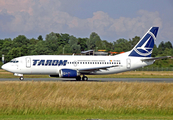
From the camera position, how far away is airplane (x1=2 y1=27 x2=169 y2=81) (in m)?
36.6

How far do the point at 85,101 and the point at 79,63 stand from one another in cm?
1932

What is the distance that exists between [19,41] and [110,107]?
15117 centimetres

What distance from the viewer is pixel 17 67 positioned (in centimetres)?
3678

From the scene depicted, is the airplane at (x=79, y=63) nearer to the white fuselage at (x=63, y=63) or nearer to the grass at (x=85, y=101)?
the white fuselage at (x=63, y=63)

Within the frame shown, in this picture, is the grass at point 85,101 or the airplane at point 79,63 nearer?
the grass at point 85,101

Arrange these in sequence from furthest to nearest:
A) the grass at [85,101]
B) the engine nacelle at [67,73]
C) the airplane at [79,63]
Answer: the airplane at [79,63], the engine nacelle at [67,73], the grass at [85,101]

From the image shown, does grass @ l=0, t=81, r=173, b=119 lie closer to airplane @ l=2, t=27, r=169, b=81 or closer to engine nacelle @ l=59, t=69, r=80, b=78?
engine nacelle @ l=59, t=69, r=80, b=78

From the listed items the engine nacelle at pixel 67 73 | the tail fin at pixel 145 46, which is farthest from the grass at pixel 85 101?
the tail fin at pixel 145 46

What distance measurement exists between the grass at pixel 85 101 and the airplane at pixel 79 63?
10828 millimetres

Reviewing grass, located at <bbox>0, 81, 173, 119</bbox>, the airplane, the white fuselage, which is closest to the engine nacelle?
the airplane

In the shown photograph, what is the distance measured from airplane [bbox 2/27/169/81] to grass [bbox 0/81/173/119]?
1083cm

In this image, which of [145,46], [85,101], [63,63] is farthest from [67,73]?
[85,101]

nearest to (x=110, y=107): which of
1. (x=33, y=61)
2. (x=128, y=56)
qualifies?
(x=33, y=61)

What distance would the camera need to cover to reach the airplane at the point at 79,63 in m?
36.6
